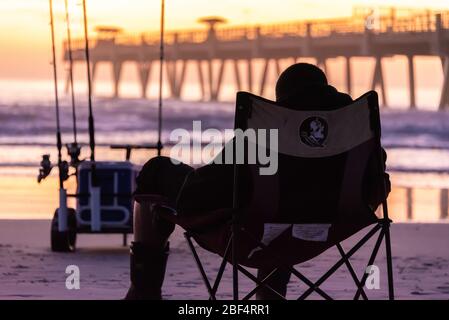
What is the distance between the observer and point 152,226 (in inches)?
156

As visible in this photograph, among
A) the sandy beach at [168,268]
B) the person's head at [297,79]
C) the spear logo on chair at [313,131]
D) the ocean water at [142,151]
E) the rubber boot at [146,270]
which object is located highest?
the person's head at [297,79]

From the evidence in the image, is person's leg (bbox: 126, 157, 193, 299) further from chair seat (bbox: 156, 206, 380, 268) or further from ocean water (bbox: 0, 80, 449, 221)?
ocean water (bbox: 0, 80, 449, 221)

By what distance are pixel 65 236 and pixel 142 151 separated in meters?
14.5

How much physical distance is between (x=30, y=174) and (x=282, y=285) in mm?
11924

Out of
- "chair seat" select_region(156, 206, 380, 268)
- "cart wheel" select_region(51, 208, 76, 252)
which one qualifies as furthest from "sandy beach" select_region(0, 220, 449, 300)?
"chair seat" select_region(156, 206, 380, 268)

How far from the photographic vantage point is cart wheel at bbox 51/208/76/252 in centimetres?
677

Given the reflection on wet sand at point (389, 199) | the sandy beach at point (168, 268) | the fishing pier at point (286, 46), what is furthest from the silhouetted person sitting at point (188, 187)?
the fishing pier at point (286, 46)

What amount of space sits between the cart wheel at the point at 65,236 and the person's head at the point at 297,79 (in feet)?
10.5

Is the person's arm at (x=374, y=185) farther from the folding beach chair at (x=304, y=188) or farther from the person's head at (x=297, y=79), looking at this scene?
the person's head at (x=297, y=79)

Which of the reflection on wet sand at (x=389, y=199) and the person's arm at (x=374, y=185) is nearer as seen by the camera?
the person's arm at (x=374, y=185)

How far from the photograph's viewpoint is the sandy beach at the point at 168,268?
532 cm

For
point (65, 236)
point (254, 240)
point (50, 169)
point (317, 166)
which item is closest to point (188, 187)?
point (254, 240)

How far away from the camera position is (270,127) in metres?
3.60

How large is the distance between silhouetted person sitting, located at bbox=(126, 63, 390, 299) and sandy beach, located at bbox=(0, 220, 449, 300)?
1119 millimetres
